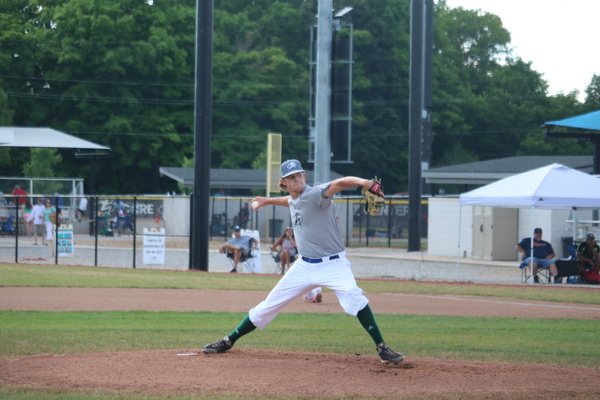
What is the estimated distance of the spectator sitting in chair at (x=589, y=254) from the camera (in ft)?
64.0

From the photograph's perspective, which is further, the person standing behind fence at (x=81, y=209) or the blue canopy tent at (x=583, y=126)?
the person standing behind fence at (x=81, y=209)

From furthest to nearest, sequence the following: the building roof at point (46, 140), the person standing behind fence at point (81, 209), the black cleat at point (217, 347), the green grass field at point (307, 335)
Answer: the building roof at point (46, 140) → the person standing behind fence at point (81, 209) → the green grass field at point (307, 335) → the black cleat at point (217, 347)

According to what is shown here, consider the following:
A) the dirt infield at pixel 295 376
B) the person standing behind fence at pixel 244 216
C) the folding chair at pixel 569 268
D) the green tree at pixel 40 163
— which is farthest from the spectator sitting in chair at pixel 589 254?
the green tree at pixel 40 163

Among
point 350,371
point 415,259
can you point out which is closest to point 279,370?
point 350,371

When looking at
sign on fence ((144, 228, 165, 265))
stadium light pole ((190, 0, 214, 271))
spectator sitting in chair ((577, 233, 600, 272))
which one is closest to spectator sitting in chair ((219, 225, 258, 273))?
stadium light pole ((190, 0, 214, 271))

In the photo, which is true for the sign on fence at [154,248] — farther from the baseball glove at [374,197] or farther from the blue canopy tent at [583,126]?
the baseball glove at [374,197]

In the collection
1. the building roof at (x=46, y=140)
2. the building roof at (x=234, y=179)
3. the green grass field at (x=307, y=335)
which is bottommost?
the green grass field at (x=307, y=335)

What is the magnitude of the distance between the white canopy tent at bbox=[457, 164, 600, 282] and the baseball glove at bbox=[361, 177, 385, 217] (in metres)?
12.7

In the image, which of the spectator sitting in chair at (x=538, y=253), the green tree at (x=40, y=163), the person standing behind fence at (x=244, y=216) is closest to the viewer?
the spectator sitting in chair at (x=538, y=253)

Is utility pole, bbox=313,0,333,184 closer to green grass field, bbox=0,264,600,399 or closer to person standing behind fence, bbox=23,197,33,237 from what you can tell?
green grass field, bbox=0,264,600,399

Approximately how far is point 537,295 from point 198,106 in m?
11.0

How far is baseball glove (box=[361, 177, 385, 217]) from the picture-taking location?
712cm

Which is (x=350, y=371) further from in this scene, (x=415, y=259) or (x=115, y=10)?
(x=115, y=10)

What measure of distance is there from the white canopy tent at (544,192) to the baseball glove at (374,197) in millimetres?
12711
